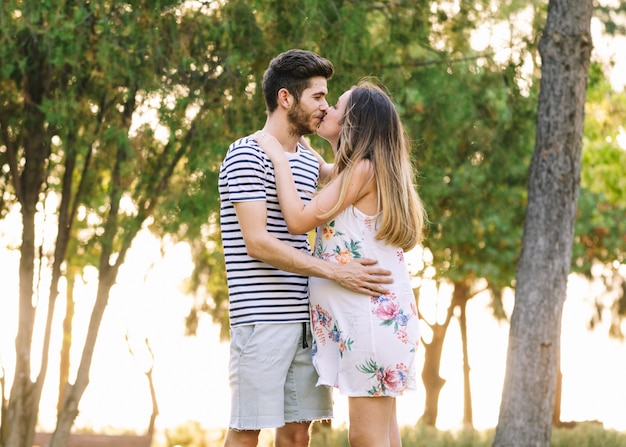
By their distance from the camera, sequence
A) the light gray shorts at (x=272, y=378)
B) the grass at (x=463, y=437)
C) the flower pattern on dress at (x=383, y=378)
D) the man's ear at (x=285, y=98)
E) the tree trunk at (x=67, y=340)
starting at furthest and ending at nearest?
the tree trunk at (x=67, y=340) < the grass at (x=463, y=437) < the man's ear at (x=285, y=98) < the light gray shorts at (x=272, y=378) < the flower pattern on dress at (x=383, y=378)

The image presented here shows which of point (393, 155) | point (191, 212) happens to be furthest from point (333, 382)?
Answer: point (191, 212)

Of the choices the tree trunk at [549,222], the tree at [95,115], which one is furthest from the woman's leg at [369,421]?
the tree trunk at [549,222]

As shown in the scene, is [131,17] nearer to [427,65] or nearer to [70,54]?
[70,54]

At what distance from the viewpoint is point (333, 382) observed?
4.15 metres

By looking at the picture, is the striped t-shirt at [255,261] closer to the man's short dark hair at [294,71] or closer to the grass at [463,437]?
the man's short dark hair at [294,71]

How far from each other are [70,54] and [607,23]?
6.01 m

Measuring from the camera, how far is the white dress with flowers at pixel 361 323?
406 centimetres

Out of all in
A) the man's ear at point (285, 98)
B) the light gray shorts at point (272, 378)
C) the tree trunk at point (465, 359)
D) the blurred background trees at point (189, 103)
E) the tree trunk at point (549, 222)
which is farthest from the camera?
the tree trunk at point (465, 359)

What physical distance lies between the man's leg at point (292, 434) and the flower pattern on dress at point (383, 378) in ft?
1.42

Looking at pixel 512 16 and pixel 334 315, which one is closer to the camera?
pixel 334 315

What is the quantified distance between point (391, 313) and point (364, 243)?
11.9 inches

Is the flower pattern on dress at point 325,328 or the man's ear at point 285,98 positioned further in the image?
the man's ear at point 285,98

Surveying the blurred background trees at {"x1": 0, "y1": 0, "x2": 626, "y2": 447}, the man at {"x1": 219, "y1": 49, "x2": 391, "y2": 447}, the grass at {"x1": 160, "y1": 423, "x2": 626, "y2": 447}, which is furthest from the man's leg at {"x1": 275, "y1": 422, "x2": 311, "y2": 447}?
the grass at {"x1": 160, "y1": 423, "x2": 626, "y2": 447}

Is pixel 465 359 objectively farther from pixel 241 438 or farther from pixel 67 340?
pixel 241 438
